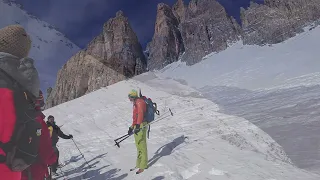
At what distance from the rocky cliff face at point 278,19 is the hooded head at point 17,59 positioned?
1361 inches

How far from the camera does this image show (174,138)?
1217 cm

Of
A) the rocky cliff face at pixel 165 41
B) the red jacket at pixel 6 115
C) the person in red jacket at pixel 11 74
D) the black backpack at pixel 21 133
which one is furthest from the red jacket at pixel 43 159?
the rocky cliff face at pixel 165 41

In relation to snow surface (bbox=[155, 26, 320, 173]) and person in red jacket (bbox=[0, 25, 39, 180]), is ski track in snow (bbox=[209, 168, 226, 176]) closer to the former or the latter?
snow surface (bbox=[155, 26, 320, 173])

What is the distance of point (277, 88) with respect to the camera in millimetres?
19734

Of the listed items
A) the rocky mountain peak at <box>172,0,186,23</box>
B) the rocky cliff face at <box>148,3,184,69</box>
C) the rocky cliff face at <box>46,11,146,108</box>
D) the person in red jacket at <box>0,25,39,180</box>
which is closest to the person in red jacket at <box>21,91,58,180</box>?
the person in red jacket at <box>0,25,39,180</box>

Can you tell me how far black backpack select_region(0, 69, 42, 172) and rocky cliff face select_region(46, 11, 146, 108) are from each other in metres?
53.3

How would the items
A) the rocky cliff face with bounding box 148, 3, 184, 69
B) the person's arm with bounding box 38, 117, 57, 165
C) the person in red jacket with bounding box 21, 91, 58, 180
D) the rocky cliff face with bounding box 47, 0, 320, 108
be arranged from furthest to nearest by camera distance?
the rocky cliff face with bounding box 148, 3, 184, 69, the rocky cliff face with bounding box 47, 0, 320, 108, the person's arm with bounding box 38, 117, 57, 165, the person in red jacket with bounding box 21, 91, 58, 180

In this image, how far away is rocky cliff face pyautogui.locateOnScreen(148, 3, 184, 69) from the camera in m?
58.8

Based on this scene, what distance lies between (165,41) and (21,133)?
6121 centimetres

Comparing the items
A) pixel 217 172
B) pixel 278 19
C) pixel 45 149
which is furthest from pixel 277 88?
pixel 278 19

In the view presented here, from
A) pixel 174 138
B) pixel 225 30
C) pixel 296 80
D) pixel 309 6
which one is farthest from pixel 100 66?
pixel 174 138

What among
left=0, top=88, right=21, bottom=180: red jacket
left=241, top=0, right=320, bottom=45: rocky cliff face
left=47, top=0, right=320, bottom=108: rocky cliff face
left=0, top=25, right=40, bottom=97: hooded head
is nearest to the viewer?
left=0, top=88, right=21, bottom=180: red jacket

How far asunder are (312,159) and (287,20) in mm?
32538

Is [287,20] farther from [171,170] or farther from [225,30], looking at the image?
[171,170]
